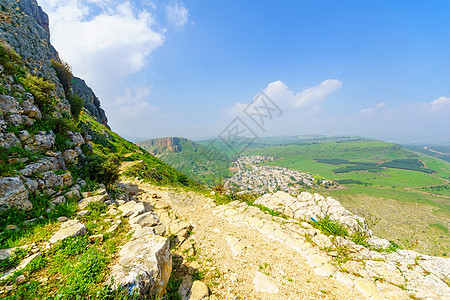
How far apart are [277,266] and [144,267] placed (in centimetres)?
485

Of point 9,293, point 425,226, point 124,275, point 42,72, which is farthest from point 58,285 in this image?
point 425,226

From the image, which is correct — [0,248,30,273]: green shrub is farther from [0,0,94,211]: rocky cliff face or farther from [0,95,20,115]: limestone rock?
[0,95,20,115]: limestone rock

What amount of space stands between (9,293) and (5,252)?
1.38 m

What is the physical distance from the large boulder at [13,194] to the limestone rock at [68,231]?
146 centimetres

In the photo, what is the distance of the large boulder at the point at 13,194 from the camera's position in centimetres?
464

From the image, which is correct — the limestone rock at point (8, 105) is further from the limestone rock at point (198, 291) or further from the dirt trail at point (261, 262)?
the limestone rock at point (198, 291)

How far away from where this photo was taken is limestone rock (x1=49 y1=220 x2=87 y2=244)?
4270 millimetres

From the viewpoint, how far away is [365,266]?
18.7ft

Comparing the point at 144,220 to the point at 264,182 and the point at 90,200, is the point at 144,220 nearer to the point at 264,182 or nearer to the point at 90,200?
the point at 90,200

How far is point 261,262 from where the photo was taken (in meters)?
5.98

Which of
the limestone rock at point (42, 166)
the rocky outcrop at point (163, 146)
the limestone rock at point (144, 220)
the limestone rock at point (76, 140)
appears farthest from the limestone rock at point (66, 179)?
the rocky outcrop at point (163, 146)

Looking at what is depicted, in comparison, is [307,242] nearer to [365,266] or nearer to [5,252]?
[365,266]

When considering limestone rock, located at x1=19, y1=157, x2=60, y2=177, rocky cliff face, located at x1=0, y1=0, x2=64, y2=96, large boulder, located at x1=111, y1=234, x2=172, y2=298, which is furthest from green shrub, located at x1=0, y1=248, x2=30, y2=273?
rocky cliff face, located at x1=0, y1=0, x2=64, y2=96

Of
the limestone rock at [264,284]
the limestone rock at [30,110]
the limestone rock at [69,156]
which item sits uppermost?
the limestone rock at [30,110]
